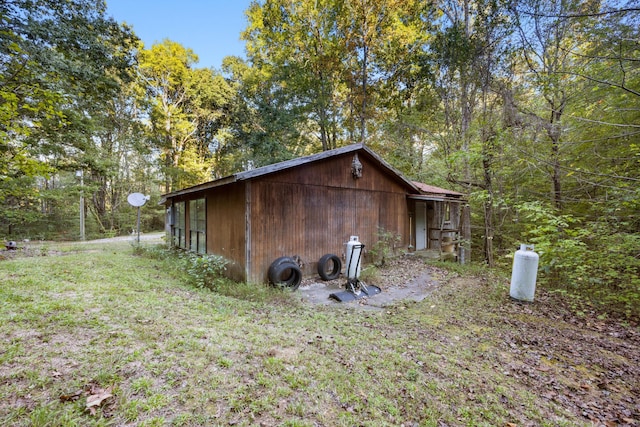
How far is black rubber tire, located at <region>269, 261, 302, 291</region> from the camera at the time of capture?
5809 mm

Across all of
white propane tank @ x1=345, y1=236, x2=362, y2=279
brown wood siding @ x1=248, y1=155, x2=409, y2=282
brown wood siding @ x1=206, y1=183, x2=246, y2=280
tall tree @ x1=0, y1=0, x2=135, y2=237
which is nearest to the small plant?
brown wood siding @ x1=206, y1=183, x2=246, y2=280

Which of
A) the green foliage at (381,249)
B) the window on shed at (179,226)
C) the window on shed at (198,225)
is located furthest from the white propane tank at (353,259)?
the window on shed at (179,226)

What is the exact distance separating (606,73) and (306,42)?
13.4 meters

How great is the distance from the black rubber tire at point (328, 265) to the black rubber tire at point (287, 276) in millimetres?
739

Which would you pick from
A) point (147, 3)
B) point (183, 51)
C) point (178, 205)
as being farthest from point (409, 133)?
point (183, 51)

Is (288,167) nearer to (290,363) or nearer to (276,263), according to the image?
(276,263)

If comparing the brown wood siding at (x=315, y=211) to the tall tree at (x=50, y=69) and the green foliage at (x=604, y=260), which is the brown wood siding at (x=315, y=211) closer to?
the tall tree at (x=50, y=69)

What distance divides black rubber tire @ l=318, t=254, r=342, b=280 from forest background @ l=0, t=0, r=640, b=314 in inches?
162

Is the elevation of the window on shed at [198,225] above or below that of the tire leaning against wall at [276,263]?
above

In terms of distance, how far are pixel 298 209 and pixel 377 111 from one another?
417 inches

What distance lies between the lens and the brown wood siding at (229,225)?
5.94 meters

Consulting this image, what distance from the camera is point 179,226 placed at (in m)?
10.2

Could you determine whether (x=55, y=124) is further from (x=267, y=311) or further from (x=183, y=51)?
(x=183, y=51)

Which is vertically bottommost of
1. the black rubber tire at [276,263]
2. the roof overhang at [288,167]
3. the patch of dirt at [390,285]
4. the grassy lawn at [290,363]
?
the patch of dirt at [390,285]
